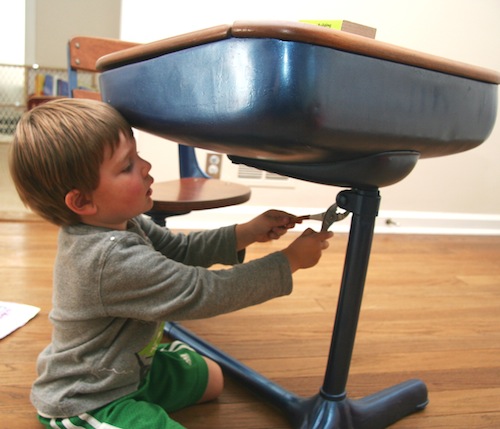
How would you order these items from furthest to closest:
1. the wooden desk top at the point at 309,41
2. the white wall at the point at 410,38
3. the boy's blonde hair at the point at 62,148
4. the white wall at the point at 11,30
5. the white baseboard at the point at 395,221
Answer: the white wall at the point at 11,30 < the white baseboard at the point at 395,221 < the white wall at the point at 410,38 < the boy's blonde hair at the point at 62,148 < the wooden desk top at the point at 309,41

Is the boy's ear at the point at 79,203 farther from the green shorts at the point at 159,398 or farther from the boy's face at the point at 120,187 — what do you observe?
the green shorts at the point at 159,398

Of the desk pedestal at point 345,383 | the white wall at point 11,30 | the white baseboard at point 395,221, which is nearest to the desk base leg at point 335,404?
the desk pedestal at point 345,383

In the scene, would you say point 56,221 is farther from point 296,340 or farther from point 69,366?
point 296,340

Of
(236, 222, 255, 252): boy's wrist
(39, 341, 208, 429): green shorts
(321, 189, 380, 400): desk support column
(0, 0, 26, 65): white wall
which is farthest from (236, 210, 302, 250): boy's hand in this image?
(0, 0, 26, 65): white wall

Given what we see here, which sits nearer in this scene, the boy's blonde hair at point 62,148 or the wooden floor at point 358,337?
the boy's blonde hair at point 62,148

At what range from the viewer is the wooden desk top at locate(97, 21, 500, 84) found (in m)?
0.42

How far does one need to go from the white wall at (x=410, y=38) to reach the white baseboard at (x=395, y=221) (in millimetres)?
22

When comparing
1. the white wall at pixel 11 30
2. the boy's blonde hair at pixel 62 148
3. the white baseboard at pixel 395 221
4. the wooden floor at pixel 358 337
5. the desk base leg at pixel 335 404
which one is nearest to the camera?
the boy's blonde hair at pixel 62 148

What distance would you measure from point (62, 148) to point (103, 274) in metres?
0.18

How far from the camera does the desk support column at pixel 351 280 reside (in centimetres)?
69

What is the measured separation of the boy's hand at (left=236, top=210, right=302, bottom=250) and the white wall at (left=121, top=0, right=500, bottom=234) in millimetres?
1147

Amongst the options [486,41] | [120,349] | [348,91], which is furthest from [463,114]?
[486,41]

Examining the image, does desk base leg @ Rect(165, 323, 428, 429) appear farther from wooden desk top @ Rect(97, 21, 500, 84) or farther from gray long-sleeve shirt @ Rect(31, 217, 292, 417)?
wooden desk top @ Rect(97, 21, 500, 84)

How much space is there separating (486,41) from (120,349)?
7.08ft
